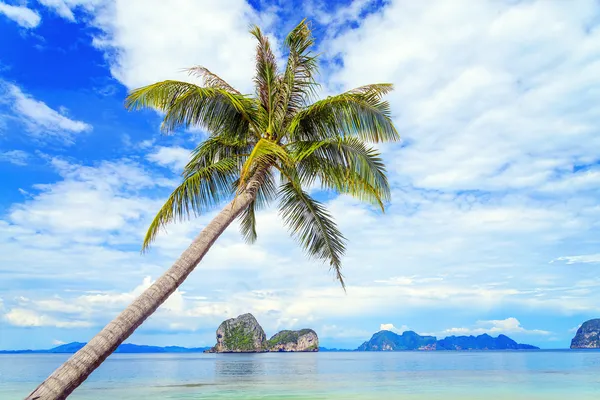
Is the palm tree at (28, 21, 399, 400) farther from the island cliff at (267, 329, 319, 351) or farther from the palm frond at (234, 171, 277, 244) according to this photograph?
the island cliff at (267, 329, 319, 351)

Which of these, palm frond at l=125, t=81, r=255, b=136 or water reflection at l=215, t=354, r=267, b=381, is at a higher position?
palm frond at l=125, t=81, r=255, b=136

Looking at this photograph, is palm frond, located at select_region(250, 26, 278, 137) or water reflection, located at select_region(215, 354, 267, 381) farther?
water reflection, located at select_region(215, 354, 267, 381)

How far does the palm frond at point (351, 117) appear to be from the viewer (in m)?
9.59

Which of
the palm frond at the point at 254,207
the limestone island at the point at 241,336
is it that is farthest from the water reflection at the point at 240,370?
the limestone island at the point at 241,336

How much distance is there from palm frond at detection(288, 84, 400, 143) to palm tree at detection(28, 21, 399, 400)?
2 cm

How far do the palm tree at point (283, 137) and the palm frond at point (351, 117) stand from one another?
0.02 m

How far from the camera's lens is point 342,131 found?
33.6ft

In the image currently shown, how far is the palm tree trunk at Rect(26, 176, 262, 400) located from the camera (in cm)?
530

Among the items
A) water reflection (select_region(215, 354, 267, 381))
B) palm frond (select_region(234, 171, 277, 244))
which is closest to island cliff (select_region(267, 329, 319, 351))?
water reflection (select_region(215, 354, 267, 381))

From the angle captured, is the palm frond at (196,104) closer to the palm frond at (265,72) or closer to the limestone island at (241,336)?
the palm frond at (265,72)

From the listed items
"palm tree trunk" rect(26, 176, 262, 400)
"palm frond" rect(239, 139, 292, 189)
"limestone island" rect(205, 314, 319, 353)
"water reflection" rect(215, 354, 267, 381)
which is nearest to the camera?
"palm tree trunk" rect(26, 176, 262, 400)

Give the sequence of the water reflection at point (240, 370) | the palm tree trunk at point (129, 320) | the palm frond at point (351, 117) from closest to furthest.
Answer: the palm tree trunk at point (129, 320) → the palm frond at point (351, 117) → the water reflection at point (240, 370)

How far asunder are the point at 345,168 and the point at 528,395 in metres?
23.0

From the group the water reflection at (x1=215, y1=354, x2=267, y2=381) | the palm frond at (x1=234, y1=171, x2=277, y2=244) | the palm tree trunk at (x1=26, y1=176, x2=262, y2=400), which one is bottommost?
the water reflection at (x1=215, y1=354, x2=267, y2=381)
